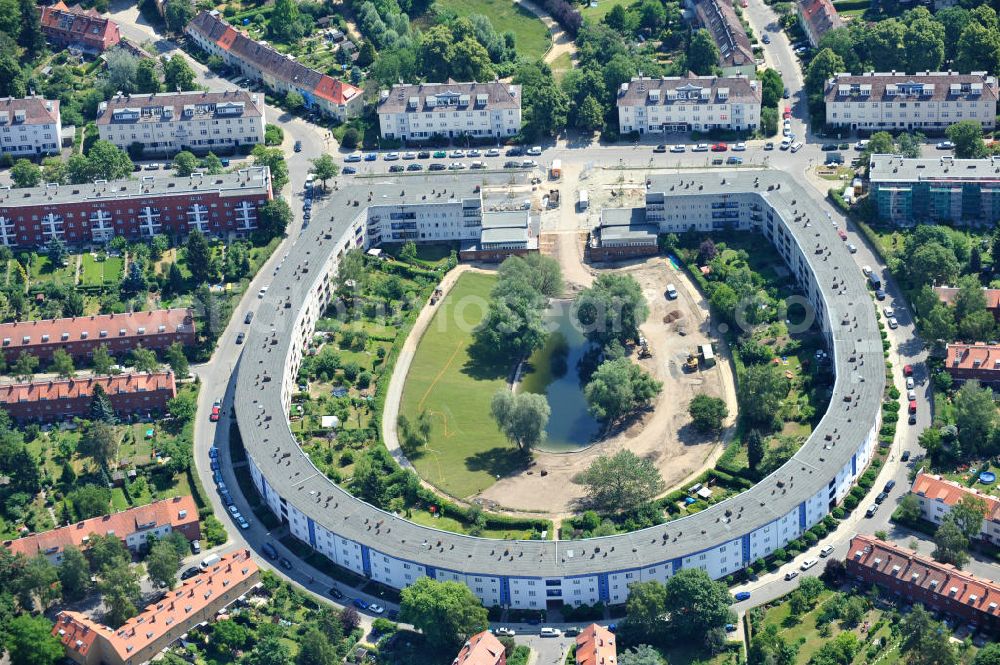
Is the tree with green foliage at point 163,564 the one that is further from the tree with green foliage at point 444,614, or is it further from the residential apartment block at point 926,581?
the residential apartment block at point 926,581

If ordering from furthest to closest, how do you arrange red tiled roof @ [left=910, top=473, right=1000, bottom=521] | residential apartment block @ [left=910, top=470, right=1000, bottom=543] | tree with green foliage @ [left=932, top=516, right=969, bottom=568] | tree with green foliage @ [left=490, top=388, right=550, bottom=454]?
tree with green foliage @ [left=490, top=388, right=550, bottom=454] < red tiled roof @ [left=910, top=473, right=1000, bottom=521] < residential apartment block @ [left=910, top=470, right=1000, bottom=543] < tree with green foliage @ [left=932, top=516, right=969, bottom=568]

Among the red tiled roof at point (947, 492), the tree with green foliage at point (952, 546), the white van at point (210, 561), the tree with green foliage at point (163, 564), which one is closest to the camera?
the tree with green foliage at point (952, 546)

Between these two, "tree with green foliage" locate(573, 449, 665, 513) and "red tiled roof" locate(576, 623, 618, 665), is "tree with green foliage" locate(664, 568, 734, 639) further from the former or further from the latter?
"tree with green foliage" locate(573, 449, 665, 513)

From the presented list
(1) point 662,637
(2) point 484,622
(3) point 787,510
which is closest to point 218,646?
(2) point 484,622

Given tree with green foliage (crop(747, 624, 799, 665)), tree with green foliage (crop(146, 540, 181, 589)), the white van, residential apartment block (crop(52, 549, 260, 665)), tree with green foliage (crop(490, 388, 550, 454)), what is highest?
tree with green foliage (crop(490, 388, 550, 454))

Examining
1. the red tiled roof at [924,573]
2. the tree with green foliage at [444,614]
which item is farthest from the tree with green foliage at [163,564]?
the red tiled roof at [924,573]

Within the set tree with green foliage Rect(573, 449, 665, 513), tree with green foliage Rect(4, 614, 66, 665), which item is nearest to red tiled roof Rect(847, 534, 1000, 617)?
tree with green foliage Rect(573, 449, 665, 513)
